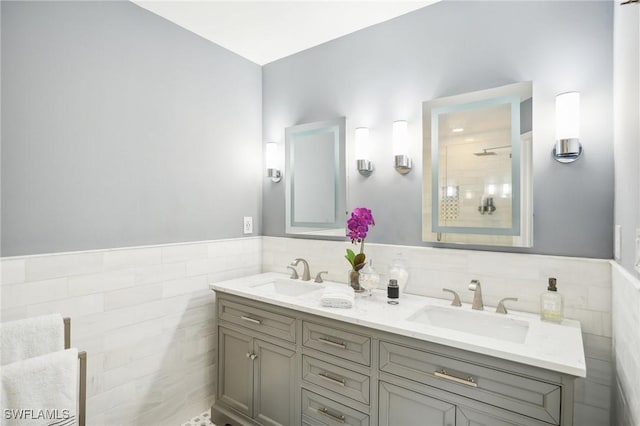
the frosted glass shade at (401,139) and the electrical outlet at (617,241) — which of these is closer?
the electrical outlet at (617,241)

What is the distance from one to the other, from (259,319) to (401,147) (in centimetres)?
131

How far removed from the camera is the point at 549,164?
1.57 meters

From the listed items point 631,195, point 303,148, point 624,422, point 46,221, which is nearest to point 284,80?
point 303,148

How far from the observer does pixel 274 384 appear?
1830 millimetres

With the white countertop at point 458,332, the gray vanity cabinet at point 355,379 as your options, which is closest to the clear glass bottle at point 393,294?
the white countertop at point 458,332

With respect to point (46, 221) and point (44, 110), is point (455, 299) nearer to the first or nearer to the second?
point (46, 221)

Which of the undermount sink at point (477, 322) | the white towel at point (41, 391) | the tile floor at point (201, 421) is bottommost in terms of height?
the tile floor at point (201, 421)

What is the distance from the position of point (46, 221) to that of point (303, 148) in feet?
5.18

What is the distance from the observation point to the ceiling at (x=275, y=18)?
1.95m

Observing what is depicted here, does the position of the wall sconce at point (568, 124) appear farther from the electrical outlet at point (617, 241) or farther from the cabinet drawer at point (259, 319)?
the cabinet drawer at point (259, 319)

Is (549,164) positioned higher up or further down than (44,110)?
further down

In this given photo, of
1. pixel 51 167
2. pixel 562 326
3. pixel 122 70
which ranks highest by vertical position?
pixel 122 70

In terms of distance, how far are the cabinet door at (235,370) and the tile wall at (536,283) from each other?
961mm

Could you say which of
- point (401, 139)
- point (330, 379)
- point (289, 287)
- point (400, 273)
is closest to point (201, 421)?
point (289, 287)
